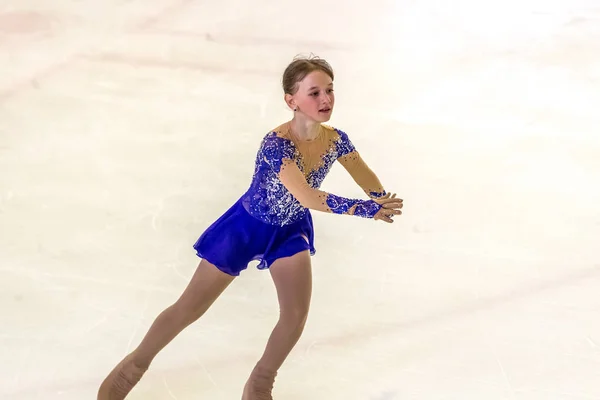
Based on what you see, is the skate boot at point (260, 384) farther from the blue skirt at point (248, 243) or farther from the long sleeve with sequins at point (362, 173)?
the long sleeve with sequins at point (362, 173)

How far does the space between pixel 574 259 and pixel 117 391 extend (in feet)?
6.88

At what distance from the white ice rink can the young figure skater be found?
Result: 0.39 m

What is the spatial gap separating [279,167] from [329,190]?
1649 mm

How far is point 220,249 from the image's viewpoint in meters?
2.76

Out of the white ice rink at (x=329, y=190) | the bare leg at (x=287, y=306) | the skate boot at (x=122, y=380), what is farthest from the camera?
the white ice rink at (x=329, y=190)

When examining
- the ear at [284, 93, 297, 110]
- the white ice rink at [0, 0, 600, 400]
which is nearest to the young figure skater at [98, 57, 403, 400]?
the ear at [284, 93, 297, 110]

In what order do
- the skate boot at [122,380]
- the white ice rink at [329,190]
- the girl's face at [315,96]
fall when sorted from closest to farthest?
the girl's face at [315,96], the skate boot at [122,380], the white ice rink at [329,190]

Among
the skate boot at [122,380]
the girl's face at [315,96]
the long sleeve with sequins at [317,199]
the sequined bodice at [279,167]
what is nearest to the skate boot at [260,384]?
the skate boot at [122,380]

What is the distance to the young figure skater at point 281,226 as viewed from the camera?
8.67 ft

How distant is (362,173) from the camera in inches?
112

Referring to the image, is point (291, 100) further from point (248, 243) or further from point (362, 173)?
point (248, 243)

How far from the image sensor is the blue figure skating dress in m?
2.69

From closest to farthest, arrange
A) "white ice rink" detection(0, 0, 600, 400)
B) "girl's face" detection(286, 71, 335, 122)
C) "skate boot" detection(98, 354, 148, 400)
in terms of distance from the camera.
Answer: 1. "girl's face" detection(286, 71, 335, 122)
2. "skate boot" detection(98, 354, 148, 400)
3. "white ice rink" detection(0, 0, 600, 400)

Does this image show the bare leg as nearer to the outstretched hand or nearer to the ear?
the outstretched hand
